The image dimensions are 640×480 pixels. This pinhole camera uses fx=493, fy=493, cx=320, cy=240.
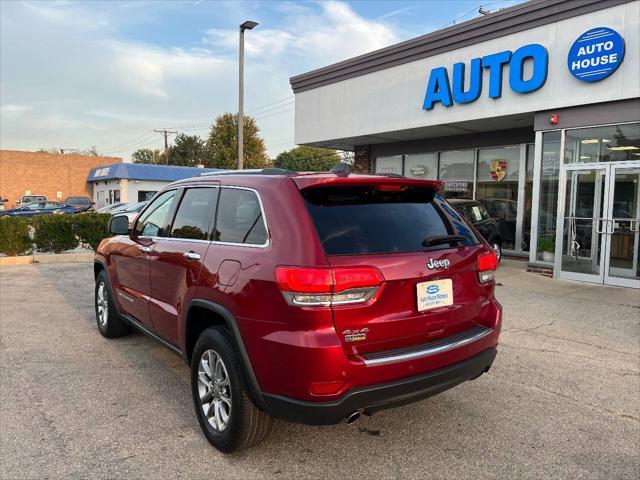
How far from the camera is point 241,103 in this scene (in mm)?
15578

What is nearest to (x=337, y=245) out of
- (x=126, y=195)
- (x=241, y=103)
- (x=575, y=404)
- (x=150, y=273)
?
(x=150, y=273)

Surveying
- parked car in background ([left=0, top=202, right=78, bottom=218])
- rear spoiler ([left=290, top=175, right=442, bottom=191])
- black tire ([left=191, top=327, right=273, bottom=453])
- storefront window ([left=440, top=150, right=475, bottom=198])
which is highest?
storefront window ([left=440, top=150, right=475, bottom=198])

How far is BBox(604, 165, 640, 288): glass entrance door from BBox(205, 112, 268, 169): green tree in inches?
1978

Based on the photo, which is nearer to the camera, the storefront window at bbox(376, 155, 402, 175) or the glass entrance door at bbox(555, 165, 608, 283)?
the glass entrance door at bbox(555, 165, 608, 283)

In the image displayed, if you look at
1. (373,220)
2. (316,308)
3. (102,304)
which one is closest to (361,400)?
(316,308)

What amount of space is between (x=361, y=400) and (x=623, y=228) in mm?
8692

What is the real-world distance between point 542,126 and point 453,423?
850cm

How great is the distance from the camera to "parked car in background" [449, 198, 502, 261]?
11.8 metres

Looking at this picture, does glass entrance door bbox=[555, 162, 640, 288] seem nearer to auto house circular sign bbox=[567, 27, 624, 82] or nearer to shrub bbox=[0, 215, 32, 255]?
auto house circular sign bbox=[567, 27, 624, 82]

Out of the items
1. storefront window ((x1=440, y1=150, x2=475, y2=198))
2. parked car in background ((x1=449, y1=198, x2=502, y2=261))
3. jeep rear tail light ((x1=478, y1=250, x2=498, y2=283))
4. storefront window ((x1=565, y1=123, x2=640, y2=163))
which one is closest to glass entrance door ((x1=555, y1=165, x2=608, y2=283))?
storefront window ((x1=565, y1=123, x2=640, y2=163))

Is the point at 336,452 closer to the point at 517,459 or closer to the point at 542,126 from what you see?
the point at 517,459

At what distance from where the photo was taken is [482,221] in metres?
12.2

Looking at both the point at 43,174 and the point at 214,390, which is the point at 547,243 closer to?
the point at 214,390

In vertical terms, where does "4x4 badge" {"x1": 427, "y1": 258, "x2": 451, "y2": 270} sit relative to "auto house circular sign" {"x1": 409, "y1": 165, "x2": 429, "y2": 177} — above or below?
below
